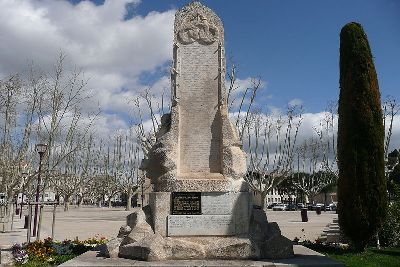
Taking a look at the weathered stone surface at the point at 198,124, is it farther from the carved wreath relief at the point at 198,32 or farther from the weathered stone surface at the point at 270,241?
the weathered stone surface at the point at 270,241

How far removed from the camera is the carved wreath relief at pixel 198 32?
10430mm

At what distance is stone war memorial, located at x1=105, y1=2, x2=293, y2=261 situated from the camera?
8.70 metres

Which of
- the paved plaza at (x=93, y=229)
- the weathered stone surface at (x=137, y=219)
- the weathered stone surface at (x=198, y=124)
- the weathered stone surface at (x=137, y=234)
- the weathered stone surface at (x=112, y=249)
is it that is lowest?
the paved plaza at (x=93, y=229)

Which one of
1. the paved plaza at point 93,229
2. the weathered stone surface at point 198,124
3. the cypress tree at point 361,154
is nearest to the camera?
the weathered stone surface at point 198,124

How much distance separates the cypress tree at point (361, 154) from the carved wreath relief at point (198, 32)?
6200 mm

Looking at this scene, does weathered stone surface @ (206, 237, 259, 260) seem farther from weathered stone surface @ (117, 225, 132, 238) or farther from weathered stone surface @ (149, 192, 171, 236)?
weathered stone surface @ (117, 225, 132, 238)

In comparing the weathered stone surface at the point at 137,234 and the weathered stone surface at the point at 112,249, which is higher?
the weathered stone surface at the point at 137,234

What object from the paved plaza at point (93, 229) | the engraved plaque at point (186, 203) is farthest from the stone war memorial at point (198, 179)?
the paved plaza at point (93, 229)

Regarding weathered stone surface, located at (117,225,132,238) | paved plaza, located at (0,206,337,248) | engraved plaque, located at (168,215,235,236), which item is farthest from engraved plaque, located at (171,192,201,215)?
paved plaza, located at (0,206,337,248)

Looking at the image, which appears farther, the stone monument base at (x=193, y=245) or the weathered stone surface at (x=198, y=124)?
the weathered stone surface at (x=198, y=124)

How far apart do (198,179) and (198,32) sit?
3839 mm

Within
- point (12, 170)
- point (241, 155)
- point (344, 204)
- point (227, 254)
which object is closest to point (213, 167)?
point (241, 155)

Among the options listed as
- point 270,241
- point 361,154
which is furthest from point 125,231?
point 361,154

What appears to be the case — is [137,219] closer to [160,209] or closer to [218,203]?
[160,209]
